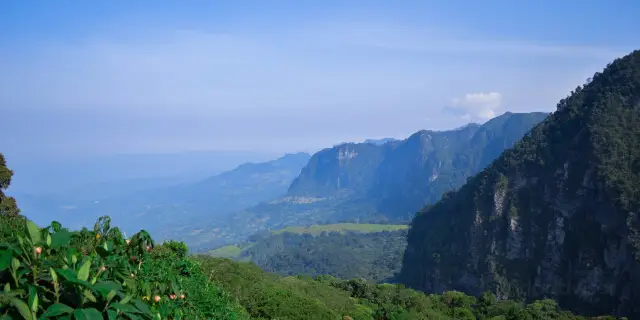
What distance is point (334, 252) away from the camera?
147m

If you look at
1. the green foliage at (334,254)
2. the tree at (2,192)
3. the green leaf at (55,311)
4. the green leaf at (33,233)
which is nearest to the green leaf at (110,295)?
the green leaf at (55,311)

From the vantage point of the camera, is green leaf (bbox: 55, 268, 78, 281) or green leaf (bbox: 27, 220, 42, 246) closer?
green leaf (bbox: 55, 268, 78, 281)

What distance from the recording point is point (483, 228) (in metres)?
88.2

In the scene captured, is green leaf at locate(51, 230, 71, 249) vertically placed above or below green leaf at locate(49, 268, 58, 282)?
above

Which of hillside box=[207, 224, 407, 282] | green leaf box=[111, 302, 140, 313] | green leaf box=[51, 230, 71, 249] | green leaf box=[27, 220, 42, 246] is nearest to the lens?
green leaf box=[111, 302, 140, 313]

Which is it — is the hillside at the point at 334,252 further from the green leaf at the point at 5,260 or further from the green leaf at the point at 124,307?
the green leaf at the point at 5,260

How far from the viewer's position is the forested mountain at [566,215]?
215 ft

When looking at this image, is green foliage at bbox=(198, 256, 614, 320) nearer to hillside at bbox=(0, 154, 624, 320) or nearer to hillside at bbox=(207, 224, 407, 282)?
hillside at bbox=(0, 154, 624, 320)

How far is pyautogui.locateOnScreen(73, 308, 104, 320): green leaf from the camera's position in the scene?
2.67 metres

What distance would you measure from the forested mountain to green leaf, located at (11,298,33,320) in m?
70.6

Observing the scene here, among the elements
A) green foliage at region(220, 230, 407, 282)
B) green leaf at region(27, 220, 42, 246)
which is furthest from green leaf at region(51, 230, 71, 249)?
green foliage at region(220, 230, 407, 282)

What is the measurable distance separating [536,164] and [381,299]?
2431 inches

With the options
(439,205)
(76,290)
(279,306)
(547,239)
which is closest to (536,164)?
(547,239)

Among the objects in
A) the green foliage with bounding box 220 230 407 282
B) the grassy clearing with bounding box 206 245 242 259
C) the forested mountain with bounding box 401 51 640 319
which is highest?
the forested mountain with bounding box 401 51 640 319
